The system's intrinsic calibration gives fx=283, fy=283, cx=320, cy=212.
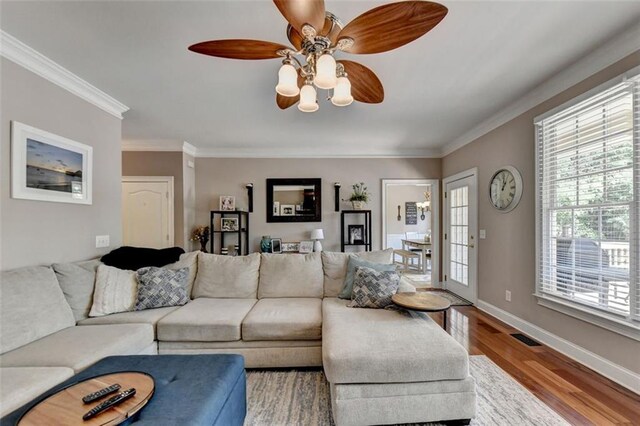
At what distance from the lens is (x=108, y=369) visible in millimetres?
1562

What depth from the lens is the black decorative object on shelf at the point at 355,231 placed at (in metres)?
5.07

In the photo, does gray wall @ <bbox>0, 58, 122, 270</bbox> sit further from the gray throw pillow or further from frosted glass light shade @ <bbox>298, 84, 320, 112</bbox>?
the gray throw pillow

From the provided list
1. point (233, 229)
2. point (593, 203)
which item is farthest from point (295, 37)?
point (233, 229)

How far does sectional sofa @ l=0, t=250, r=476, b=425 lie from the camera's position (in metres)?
1.61

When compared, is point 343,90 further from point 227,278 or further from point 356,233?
point 356,233

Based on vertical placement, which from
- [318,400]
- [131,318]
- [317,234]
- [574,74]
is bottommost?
[318,400]

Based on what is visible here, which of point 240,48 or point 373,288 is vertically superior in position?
point 240,48

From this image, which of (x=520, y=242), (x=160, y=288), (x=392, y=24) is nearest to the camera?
(x=392, y=24)

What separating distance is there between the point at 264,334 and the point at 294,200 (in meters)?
3.09

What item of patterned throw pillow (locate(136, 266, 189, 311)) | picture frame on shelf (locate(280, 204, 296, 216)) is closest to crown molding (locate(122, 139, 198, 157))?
picture frame on shelf (locate(280, 204, 296, 216))

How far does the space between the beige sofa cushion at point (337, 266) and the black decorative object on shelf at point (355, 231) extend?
6.44 feet

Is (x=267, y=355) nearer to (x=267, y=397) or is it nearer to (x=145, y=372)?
(x=267, y=397)

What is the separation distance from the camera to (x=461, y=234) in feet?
14.8

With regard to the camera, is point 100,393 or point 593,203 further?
point 593,203
